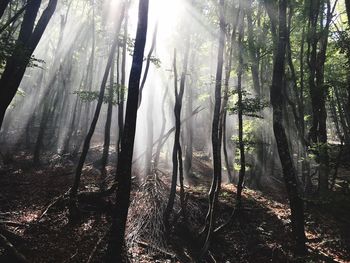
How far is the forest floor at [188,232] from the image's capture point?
8.95 metres

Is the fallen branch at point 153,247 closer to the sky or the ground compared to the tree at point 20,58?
closer to the ground

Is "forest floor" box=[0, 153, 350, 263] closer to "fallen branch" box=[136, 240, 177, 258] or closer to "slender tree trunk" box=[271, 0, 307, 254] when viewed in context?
"fallen branch" box=[136, 240, 177, 258]

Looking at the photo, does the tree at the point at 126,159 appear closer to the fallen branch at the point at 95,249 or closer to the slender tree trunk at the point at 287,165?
the fallen branch at the point at 95,249

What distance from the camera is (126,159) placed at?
8.23 metres

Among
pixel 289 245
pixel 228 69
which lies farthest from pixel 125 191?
pixel 228 69

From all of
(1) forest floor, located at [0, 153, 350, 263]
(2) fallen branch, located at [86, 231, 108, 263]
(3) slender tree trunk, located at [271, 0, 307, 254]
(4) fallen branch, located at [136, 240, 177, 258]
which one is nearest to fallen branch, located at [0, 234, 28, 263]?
(1) forest floor, located at [0, 153, 350, 263]

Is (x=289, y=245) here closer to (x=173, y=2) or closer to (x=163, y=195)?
(x=163, y=195)

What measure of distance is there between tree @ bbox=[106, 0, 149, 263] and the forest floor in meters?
1.04

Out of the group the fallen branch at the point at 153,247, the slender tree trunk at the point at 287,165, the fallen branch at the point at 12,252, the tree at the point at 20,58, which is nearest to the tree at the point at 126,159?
the fallen branch at the point at 153,247

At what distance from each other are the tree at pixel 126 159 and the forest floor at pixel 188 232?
Answer: 104cm

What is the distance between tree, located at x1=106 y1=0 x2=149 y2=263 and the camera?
7.89 metres

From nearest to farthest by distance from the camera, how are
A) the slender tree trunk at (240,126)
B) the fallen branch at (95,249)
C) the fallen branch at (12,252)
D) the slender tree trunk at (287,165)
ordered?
1. the fallen branch at (12,252)
2. the fallen branch at (95,249)
3. the slender tree trunk at (287,165)
4. the slender tree trunk at (240,126)

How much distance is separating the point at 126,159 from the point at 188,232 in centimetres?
460

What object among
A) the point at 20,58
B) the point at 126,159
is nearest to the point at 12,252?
the point at 126,159
